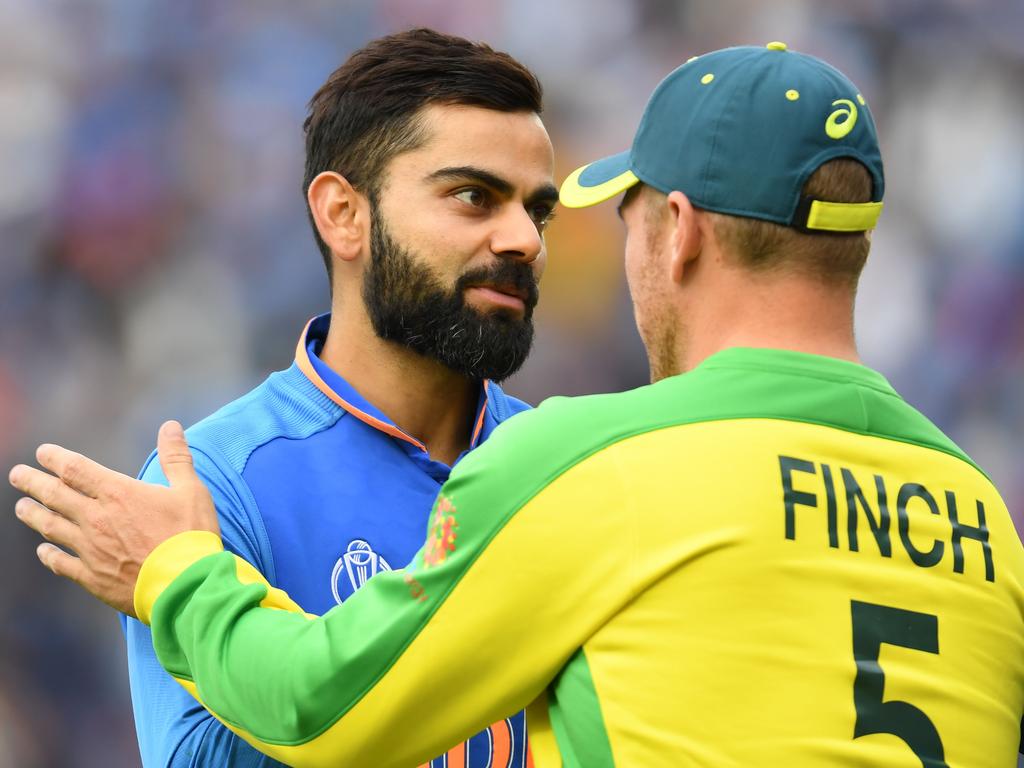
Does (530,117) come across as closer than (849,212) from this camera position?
No

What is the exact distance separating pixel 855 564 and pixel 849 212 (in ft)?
1.23

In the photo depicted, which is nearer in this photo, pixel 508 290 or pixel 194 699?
pixel 194 699

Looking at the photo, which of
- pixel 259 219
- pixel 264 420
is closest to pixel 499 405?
pixel 264 420

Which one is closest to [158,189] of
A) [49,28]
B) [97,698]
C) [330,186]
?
[49,28]

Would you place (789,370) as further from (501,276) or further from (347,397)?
(347,397)

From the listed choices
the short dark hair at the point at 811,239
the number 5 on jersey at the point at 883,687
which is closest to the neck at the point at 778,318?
the short dark hair at the point at 811,239

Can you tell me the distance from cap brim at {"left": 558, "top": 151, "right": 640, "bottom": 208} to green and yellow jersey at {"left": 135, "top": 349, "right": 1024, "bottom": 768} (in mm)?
269

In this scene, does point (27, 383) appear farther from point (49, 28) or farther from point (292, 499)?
point (292, 499)

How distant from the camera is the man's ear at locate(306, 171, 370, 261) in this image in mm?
2166

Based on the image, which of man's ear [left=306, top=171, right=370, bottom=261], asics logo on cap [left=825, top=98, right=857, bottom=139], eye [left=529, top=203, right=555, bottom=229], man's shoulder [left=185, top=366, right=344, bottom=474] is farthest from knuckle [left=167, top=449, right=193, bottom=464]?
asics logo on cap [left=825, top=98, right=857, bottom=139]

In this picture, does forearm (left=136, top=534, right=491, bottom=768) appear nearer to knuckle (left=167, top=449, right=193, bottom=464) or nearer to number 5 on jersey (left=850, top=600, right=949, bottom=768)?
knuckle (left=167, top=449, right=193, bottom=464)

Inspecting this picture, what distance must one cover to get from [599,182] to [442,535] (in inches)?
20.0

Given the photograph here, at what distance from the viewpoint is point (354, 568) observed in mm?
1877

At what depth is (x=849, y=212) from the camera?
4.74 ft
